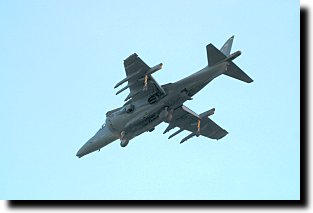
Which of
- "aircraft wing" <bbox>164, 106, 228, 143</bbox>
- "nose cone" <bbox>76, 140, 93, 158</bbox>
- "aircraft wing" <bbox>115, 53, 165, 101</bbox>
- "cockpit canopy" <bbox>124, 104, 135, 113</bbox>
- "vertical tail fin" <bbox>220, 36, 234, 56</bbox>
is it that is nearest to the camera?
"aircraft wing" <bbox>115, 53, 165, 101</bbox>

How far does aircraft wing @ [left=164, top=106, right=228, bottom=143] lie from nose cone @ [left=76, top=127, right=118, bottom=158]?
5.49 meters

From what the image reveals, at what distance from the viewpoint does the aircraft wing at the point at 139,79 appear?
3447 cm

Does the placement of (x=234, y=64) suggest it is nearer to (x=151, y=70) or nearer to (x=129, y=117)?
(x=151, y=70)

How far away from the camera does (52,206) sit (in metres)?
18.5

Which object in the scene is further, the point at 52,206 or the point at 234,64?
the point at 234,64

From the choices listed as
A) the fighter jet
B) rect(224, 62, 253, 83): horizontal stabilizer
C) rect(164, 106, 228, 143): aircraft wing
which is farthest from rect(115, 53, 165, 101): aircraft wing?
rect(224, 62, 253, 83): horizontal stabilizer

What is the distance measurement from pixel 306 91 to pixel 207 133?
23084 millimetres

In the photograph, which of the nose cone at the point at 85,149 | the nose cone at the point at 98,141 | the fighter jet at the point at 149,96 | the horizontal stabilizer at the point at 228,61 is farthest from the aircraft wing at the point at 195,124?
the nose cone at the point at 85,149

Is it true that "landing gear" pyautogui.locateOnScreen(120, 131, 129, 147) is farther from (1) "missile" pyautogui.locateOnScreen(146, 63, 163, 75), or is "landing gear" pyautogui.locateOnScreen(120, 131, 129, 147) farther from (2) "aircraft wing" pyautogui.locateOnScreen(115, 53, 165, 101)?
(1) "missile" pyautogui.locateOnScreen(146, 63, 163, 75)

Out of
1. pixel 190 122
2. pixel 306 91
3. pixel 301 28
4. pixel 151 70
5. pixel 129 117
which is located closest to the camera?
pixel 306 91

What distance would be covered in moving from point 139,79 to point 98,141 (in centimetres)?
764

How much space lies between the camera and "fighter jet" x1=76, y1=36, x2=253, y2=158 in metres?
35.1

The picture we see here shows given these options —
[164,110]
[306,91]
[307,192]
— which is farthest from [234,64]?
[307,192]

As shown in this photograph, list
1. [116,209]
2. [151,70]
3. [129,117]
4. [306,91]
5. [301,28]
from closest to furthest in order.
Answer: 1. [116,209]
2. [306,91]
3. [301,28]
4. [151,70]
5. [129,117]
